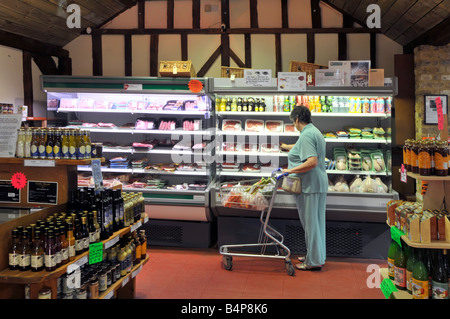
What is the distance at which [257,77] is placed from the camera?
5.34m

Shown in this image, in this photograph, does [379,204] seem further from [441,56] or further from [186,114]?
[186,114]

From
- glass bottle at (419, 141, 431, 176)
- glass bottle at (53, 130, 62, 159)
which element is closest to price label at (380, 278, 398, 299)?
glass bottle at (419, 141, 431, 176)

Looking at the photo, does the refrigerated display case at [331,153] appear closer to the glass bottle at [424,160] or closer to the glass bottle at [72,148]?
the glass bottle at [424,160]

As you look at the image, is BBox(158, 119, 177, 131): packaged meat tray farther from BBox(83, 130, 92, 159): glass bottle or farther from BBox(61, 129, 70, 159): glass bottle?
BBox(61, 129, 70, 159): glass bottle

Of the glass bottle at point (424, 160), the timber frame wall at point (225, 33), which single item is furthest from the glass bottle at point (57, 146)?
the timber frame wall at point (225, 33)

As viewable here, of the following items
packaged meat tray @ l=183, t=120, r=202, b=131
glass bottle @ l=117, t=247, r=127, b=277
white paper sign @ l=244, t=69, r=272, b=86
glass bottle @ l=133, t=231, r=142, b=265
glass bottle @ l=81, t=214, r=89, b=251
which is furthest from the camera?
packaged meat tray @ l=183, t=120, r=202, b=131

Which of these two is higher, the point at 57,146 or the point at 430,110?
the point at 430,110

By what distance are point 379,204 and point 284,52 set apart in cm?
304

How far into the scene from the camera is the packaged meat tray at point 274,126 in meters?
5.64

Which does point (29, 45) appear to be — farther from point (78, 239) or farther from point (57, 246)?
point (57, 246)

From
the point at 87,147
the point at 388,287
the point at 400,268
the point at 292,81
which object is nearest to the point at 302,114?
the point at 292,81

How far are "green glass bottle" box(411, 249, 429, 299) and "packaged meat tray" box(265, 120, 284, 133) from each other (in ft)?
9.85

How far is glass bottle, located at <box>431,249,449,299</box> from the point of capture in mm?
2672

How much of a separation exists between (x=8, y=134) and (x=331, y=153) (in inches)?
167
